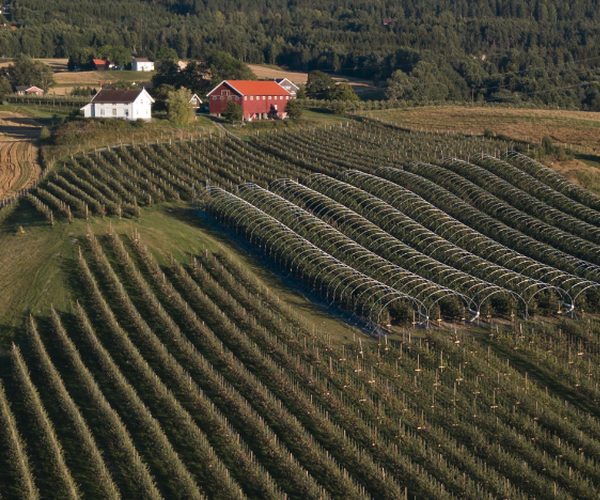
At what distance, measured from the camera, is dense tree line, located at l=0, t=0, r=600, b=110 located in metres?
120

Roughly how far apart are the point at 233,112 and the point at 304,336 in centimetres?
4984

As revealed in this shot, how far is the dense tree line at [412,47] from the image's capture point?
395ft

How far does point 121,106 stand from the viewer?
3073 inches

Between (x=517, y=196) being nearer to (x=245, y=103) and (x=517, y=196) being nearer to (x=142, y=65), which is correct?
(x=245, y=103)

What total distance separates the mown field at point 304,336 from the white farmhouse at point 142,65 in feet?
287

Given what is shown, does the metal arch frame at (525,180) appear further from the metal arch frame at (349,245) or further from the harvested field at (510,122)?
the metal arch frame at (349,245)

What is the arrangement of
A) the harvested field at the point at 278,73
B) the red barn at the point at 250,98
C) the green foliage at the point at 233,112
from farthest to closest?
the harvested field at the point at 278,73 < the red barn at the point at 250,98 < the green foliage at the point at 233,112

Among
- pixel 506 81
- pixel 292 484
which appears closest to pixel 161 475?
pixel 292 484

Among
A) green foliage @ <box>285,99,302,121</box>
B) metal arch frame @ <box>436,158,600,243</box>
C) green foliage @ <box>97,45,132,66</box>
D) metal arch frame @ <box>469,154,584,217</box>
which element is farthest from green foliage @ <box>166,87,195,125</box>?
green foliage @ <box>97,45,132,66</box>

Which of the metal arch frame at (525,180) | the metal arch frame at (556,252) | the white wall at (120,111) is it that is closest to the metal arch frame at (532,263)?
the metal arch frame at (556,252)

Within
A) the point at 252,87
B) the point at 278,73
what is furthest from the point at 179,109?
the point at 278,73

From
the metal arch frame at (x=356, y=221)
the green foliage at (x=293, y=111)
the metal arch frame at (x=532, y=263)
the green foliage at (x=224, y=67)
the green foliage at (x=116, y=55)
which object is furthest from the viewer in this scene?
the green foliage at (x=116, y=55)

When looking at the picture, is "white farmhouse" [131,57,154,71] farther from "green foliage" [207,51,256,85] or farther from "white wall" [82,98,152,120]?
"white wall" [82,98,152,120]

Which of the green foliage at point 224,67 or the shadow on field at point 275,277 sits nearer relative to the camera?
the shadow on field at point 275,277
